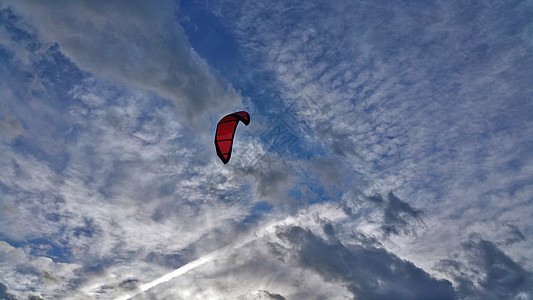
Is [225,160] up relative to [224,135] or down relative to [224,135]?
down

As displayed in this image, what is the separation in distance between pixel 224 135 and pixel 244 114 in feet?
10.4

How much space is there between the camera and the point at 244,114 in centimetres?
3028

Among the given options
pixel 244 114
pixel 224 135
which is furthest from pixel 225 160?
pixel 244 114

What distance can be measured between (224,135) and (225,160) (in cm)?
301

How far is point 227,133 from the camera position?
2925 cm

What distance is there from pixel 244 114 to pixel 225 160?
566 centimetres

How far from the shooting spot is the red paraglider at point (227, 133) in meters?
28.4

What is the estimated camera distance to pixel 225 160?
27.8 m

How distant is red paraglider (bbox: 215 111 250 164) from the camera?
93.2 ft

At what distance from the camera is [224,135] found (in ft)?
96.5

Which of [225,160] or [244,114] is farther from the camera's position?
[244,114]

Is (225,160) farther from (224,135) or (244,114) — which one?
(244,114)

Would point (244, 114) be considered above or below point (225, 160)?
above
